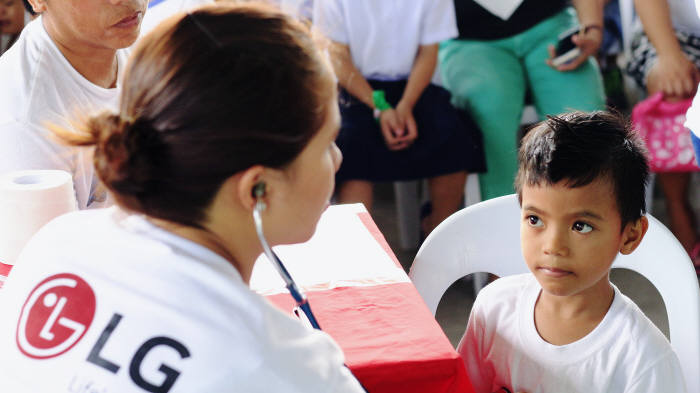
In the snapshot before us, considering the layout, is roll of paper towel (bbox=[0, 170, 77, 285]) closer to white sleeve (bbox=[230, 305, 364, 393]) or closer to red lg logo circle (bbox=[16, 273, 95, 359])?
red lg logo circle (bbox=[16, 273, 95, 359])

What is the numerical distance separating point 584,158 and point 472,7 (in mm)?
1563

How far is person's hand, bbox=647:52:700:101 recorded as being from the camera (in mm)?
2432

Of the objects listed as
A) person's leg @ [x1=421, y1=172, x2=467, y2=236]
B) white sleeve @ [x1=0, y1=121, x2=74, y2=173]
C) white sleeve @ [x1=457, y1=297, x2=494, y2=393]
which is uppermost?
white sleeve @ [x1=0, y1=121, x2=74, y2=173]

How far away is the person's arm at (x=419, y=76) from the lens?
2383mm

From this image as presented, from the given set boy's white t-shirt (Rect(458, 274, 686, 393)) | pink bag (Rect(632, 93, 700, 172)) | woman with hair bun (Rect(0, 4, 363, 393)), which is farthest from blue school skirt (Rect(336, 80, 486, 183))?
woman with hair bun (Rect(0, 4, 363, 393))

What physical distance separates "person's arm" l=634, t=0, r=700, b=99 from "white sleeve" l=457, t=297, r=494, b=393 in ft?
4.98

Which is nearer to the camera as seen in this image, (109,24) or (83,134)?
(83,134)

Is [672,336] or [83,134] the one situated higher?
[83,134]

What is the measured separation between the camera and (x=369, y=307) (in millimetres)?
1042

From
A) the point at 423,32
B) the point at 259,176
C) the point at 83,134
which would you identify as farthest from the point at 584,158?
the point at 423,32

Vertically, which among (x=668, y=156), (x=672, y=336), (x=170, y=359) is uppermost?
(x=170, y=359)

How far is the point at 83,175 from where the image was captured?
1.30 meters

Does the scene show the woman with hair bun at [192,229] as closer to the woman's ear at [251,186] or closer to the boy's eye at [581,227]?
the woman's ear at [251,186]

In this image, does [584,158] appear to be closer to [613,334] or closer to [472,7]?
[613,334]
